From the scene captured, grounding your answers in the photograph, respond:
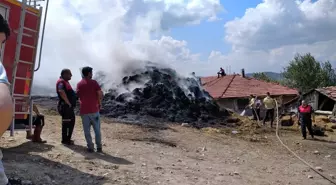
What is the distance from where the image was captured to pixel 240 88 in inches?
1297

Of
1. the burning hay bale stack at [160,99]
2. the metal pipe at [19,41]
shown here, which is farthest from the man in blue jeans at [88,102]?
the burning hay bale stack at [160,99]

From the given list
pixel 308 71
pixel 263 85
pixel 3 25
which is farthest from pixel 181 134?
pixel 308 71

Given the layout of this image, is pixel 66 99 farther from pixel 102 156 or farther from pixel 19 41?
pixel 19 41

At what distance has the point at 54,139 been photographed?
7844 millimetres

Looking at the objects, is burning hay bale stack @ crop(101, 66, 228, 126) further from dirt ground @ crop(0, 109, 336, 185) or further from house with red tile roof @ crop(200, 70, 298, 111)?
house with red tile roof @ crop(200, 70, 298, 111)

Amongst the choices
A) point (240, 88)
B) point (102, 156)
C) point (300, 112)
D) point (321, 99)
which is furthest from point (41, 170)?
point (240, 88)

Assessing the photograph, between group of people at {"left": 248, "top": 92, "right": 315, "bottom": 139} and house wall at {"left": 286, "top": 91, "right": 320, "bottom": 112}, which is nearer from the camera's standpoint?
group of people at {"left": 248, "top": 92, "right": 315, "bottom": 139}

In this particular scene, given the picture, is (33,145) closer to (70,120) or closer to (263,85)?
(70,120)

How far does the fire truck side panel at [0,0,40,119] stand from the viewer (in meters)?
5.98

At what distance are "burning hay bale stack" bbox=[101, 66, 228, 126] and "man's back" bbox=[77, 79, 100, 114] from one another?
6602 millimetres

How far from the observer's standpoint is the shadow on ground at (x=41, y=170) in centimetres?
495

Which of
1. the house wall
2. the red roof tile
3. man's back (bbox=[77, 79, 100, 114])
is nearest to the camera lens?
man's back (bbox=[77, 79, 100, 114])

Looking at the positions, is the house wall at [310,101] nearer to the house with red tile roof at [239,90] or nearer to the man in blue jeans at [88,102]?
the house with red tile roof at [239,90]

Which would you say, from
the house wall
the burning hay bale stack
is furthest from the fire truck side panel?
the house wall
